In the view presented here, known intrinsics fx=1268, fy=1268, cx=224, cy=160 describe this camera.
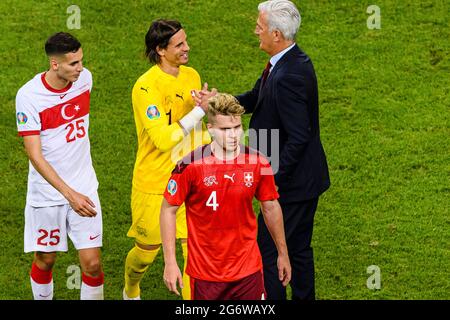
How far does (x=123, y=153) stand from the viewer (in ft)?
45.3

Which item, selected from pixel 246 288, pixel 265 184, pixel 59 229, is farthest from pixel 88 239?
pixel 265 184

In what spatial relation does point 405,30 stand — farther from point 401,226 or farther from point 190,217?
point 190,217

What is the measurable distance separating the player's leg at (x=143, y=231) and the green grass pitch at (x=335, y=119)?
63 centimetres

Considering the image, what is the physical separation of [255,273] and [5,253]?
365 cm

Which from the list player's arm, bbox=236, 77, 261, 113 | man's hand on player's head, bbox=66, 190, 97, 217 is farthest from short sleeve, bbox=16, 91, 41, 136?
player's arm, bbox=236, 77, 261, 113

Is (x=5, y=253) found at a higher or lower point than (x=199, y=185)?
lower

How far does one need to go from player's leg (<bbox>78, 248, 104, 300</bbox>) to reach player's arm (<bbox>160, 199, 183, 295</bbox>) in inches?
59.3

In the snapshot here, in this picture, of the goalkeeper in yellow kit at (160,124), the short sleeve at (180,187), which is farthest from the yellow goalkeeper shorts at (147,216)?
the short sleeve at (180,187)

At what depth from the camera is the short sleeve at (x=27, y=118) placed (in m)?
10.0

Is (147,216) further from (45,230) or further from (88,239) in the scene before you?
(45,230)

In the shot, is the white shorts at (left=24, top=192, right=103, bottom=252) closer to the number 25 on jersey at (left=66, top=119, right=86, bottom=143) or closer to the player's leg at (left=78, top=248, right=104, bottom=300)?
the player's leg at (left=78, top=248, right=104, bottom=300)

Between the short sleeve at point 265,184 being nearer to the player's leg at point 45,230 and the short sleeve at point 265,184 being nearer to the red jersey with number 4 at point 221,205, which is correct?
the red jersey with number 4 at point 221,205

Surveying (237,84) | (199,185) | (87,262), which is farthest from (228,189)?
(237,84)

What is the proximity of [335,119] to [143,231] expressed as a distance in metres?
4.22
